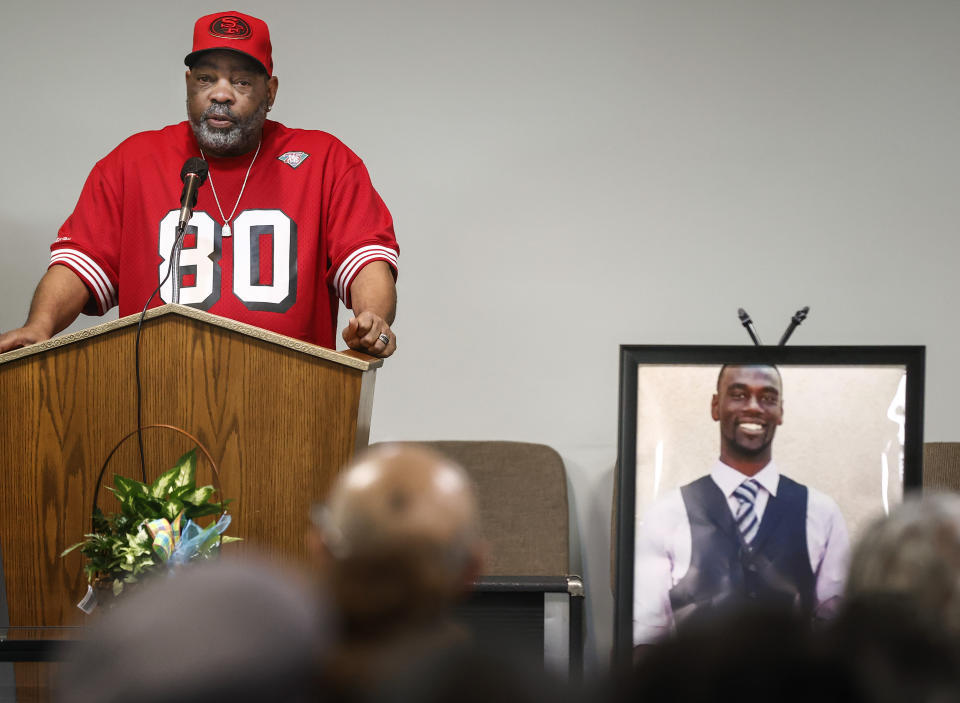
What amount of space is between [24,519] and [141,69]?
2.15 meters

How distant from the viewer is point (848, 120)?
3.41 m

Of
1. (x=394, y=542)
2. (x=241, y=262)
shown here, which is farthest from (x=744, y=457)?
(x=241, y=262)

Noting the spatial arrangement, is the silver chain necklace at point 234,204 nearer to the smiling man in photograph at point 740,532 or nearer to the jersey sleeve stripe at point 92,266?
the jersey sleeve stripe at point 92,266

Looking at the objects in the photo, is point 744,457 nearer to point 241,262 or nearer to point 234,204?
point 241,262

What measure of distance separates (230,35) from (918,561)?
2133 millimetres

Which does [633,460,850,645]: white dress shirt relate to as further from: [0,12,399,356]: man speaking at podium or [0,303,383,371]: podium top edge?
[0,12,399,356]: man speaking at podium

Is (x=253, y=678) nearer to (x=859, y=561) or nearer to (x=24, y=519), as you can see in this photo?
(x=859, y=561)

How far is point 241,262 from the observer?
224 cm

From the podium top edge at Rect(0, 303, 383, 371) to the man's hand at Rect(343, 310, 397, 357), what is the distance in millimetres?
89

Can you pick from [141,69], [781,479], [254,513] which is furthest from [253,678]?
[141,69]

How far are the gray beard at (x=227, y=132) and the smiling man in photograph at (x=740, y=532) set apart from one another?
4.37ft

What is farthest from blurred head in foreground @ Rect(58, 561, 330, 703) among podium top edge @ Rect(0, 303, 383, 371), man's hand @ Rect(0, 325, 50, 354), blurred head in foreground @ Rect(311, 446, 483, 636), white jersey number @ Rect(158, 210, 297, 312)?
white jersey number @ Rect(158, 210, 297, 312)

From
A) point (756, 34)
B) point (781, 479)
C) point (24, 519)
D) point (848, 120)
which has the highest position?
point (756, 34)

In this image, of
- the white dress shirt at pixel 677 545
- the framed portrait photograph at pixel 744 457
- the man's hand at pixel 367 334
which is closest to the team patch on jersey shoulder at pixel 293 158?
the man's hand at pixel 367 334
